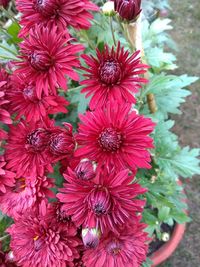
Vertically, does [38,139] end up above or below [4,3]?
below

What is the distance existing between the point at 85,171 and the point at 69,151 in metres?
0.06

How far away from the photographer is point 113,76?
73 centimetres

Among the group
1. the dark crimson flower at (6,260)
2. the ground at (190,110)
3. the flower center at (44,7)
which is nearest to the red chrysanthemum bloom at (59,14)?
the flower center at (44,7)

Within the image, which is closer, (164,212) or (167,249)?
(164,212)

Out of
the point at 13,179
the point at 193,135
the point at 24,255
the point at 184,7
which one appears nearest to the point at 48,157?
the point at 13,179

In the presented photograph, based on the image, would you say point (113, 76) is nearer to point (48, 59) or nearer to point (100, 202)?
point (48, 59)

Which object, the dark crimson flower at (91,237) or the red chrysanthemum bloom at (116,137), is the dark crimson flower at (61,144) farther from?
the dark crimson flower at (91,237)

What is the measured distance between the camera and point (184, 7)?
7.38 ft

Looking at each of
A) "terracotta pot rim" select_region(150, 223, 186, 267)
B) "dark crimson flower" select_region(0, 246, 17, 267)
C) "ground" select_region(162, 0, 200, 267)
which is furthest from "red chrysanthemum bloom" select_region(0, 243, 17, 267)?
"ground" select_region(162, 0, 200, 267)

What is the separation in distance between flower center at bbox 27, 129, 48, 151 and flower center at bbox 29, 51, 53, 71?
11 cm

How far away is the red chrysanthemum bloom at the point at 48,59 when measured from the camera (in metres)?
0.73

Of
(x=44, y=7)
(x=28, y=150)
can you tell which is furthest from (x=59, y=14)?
(x=28, y=150)

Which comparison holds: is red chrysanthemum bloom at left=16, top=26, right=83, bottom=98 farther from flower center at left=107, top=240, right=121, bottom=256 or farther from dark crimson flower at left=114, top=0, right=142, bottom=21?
flower center at left=107, top=240, right=121, bottom=256

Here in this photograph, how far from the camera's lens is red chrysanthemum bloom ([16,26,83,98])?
73 cm
